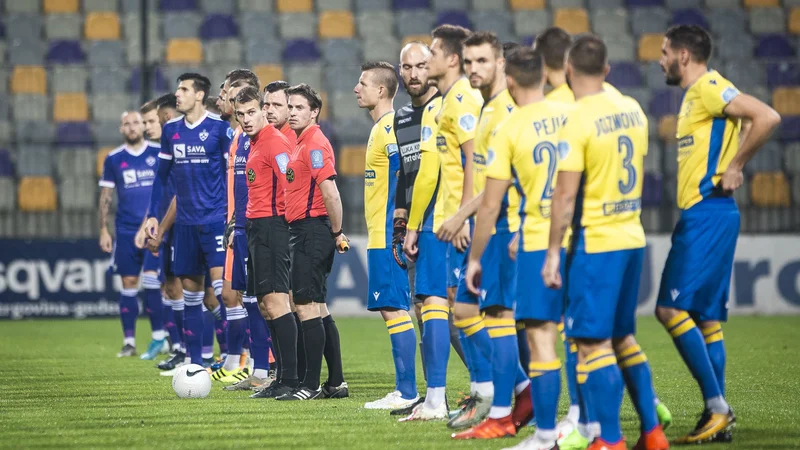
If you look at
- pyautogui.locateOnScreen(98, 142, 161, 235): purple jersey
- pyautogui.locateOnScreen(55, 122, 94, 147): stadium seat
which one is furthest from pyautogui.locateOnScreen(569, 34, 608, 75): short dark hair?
pyautogui.locateOnScreen(55, 122, 94, 147): stadium seat

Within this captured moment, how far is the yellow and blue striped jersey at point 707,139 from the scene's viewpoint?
18.9ft

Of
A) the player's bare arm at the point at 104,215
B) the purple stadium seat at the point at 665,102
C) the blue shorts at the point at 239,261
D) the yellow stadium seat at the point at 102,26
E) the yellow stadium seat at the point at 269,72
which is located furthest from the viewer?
the yellow stadium seat at the point at 102,26

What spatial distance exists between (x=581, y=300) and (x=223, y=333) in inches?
229

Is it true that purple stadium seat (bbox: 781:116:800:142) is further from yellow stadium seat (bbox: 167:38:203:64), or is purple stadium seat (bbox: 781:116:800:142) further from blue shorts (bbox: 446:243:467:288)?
blue shorts (bbox: 446:243:467:288)

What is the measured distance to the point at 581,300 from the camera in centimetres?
487

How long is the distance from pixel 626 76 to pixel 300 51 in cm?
589

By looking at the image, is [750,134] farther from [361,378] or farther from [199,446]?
[361,378]

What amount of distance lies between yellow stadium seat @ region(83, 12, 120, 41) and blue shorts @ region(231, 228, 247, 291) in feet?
42.2

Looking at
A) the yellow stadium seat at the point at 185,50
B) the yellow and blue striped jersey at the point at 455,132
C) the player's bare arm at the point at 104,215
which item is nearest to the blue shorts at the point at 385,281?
the yellow and blue striped jersey at the point at 455,132

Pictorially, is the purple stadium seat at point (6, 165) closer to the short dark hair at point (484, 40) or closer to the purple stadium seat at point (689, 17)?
the purple stadium seat at point (689, 17)

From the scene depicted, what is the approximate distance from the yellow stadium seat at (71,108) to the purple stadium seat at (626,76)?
346 inches

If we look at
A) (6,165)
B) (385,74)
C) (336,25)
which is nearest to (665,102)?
(336,25)

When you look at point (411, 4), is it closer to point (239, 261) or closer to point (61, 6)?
point (61, 6)

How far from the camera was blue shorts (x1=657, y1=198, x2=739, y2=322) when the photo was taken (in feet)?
18.6
